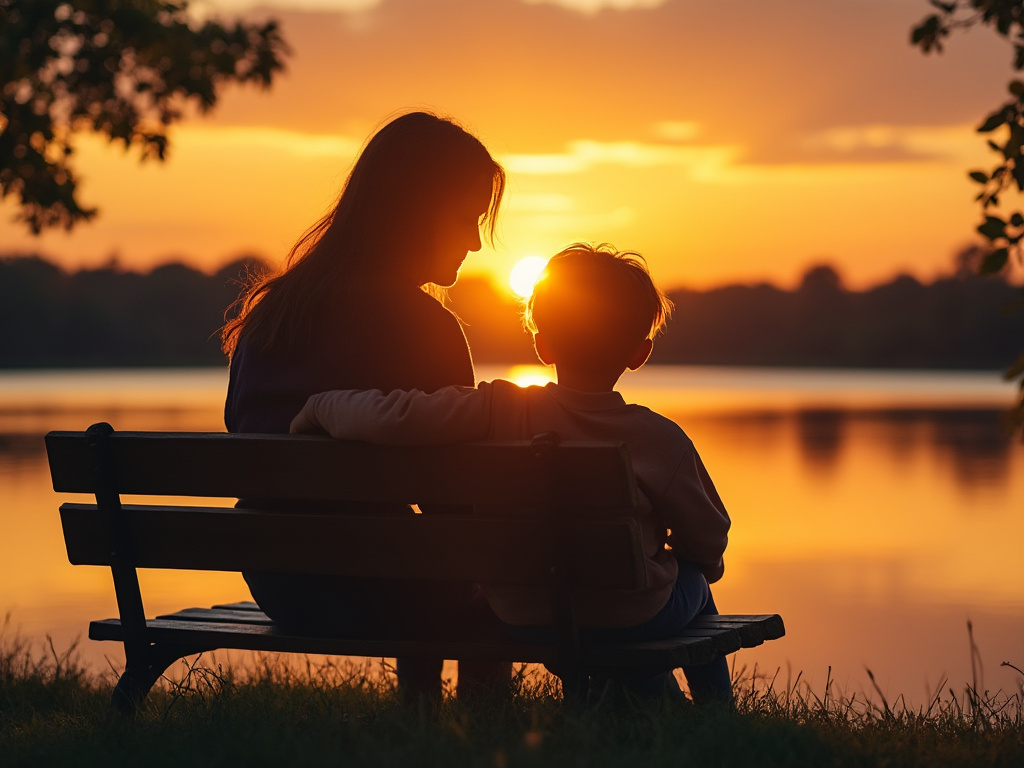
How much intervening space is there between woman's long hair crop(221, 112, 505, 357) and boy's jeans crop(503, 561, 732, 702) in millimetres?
1106

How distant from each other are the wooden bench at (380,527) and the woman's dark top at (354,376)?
0.09 m

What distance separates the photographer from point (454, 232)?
12.0ft

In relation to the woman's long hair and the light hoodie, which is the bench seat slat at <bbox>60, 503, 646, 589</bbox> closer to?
the light hoodie

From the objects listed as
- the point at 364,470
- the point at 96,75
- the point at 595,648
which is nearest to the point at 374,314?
the point at 364,470

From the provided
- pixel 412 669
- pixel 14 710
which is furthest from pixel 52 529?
pixel 412 669

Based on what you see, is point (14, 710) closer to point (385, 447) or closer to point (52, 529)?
point (385, 447)

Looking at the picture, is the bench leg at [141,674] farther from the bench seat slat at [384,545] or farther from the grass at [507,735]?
the bench seat slat at [384,545]

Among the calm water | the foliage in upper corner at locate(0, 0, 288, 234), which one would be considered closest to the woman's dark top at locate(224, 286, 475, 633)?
the calm water

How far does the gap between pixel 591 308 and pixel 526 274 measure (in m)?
0.43

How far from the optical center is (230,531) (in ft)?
11.2

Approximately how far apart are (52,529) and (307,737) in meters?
10.8

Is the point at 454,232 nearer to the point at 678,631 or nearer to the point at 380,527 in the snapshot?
the point at 380,527

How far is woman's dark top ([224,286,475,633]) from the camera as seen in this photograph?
334cm

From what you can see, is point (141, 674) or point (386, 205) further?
point (141, 674)
